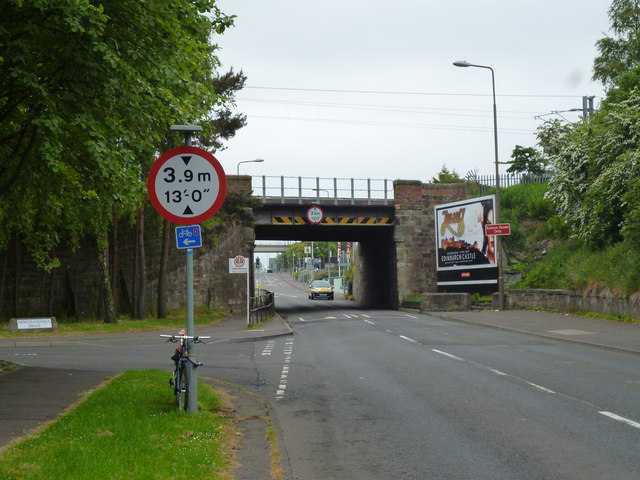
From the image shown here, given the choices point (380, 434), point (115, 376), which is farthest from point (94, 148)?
point (380, 434)

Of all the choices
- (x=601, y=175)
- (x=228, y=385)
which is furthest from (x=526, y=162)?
(x=228, y=385)

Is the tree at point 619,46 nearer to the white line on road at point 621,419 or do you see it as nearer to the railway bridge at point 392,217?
the railway bridge at point 392,217

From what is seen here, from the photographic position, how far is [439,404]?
1030 centimetres

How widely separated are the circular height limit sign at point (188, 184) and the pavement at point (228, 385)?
2606 mm

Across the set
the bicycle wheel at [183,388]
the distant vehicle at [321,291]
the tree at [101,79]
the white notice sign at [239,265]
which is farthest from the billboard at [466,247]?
the distant vehicle at [321,291]

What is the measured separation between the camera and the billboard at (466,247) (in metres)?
39.4

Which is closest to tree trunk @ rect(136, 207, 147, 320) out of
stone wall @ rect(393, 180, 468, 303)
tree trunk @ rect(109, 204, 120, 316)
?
tree trunk @ rect(109, 204, 120, 316)

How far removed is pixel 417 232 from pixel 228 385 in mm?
35067

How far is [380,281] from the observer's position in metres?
55.6

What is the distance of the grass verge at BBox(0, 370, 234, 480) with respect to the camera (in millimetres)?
5965

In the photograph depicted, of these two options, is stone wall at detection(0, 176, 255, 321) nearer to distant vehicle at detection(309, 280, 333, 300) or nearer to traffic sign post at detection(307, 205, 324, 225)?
traffic sign post at detection(307, 205, 324, 225)

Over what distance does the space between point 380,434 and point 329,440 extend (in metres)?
0.62

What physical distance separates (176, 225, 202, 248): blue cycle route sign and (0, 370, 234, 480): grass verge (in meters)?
1.98

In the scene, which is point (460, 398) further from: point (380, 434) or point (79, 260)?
point (79, 260)
